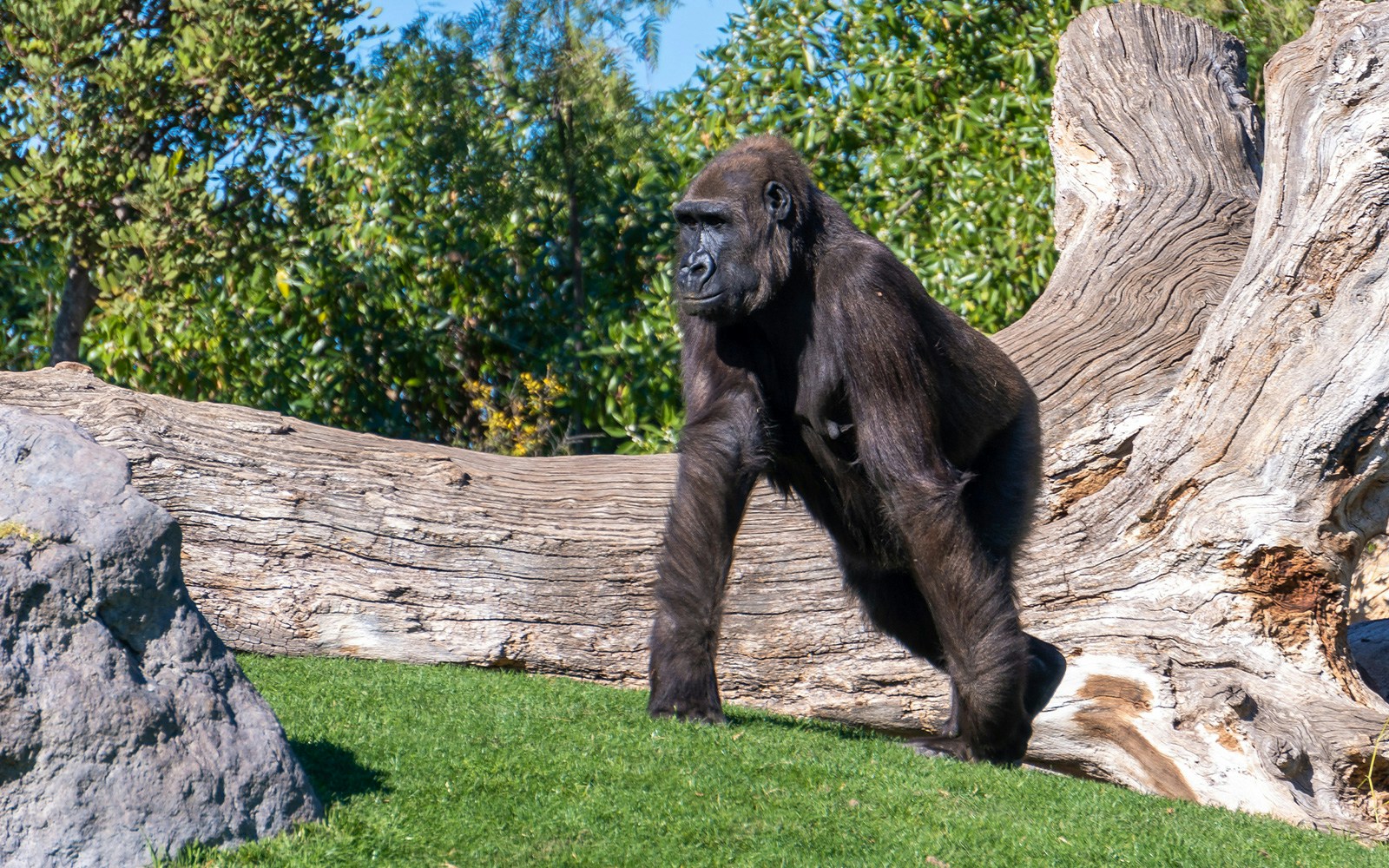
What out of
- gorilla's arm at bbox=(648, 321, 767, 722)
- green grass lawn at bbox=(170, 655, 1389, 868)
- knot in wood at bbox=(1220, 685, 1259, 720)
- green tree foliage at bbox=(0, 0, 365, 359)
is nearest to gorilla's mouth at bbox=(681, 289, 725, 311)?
gorilla's arm at bbox=(648, 321, 767, 722)

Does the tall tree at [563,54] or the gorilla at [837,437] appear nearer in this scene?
the gorilla at [837,437]

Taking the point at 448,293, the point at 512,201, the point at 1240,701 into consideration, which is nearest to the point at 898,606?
the point at 1240,701

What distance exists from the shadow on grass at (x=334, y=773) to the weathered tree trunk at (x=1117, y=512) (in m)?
2.04

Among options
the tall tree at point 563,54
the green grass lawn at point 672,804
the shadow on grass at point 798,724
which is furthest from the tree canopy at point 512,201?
the green grass lawn at point 672,804

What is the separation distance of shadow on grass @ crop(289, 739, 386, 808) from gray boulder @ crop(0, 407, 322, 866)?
0.77 feet

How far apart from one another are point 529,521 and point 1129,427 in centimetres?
264

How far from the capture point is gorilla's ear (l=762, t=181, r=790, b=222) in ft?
15.4

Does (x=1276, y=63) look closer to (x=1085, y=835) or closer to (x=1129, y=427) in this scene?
(x=1129, y=427)

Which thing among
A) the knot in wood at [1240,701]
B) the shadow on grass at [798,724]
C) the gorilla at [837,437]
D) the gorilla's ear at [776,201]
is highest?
the gorilla's ear at [776,201]

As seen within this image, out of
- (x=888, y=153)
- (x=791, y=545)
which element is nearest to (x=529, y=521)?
(x=791, y=545)

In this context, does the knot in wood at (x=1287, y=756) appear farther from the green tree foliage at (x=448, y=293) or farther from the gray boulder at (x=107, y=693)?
the green tree foliage at (x=448, y=293)

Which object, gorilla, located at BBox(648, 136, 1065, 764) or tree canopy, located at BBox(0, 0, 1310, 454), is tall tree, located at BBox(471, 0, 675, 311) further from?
gorilla, located at BBox(648, 136, 1065, 764)

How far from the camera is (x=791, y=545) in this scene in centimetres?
579

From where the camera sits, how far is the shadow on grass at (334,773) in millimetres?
3371
